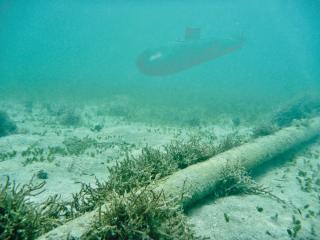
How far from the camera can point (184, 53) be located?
3038cm

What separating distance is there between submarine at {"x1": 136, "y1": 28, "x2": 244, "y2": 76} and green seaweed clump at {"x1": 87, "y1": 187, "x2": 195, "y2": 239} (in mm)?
25674

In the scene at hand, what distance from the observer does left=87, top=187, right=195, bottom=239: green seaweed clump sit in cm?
488

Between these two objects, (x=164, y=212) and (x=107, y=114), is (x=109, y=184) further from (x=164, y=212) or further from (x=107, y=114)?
(x=107, y=114)

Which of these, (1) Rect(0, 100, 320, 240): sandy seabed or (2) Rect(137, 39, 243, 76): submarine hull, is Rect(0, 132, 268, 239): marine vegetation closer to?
(1) Rect(0, 100, 320, 240): sandy seabed

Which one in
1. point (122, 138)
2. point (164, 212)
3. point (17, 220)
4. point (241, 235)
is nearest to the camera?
point (17, 220)

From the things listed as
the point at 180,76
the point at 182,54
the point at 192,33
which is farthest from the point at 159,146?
the point at 180,76

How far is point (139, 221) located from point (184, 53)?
27037 millimetres

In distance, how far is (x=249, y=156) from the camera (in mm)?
9922

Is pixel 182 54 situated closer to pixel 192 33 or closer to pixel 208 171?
pixel 192 33

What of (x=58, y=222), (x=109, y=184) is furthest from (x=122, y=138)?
(x=58, y=222)

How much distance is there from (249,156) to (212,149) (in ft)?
5.00

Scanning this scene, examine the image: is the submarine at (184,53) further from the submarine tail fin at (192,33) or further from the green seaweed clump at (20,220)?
the green seaweed clump at (20,220)

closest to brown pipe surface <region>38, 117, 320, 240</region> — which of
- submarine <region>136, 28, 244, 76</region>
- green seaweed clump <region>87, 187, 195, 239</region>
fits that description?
green seaweed clump <region>87, 187, 195, 239</region>

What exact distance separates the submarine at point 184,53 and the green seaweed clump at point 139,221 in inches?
1011
